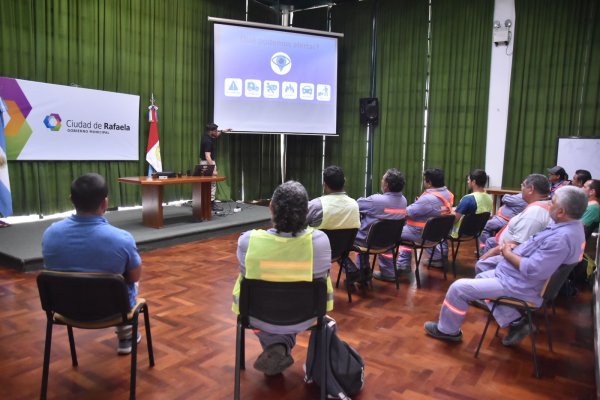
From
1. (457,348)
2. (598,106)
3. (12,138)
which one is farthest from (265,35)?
(457,348)

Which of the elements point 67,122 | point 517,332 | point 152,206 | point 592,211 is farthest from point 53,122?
point 592,211

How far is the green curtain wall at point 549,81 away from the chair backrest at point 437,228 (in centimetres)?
352

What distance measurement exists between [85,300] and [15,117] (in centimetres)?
441

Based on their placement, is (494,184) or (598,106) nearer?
(598,106)

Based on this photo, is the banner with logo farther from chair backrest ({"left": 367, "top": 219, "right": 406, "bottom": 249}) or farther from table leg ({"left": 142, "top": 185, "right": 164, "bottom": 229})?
chair backrest ({"left": 367, "top": 219, "right": 406, "bottom": 249})

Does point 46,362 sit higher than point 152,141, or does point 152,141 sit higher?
point 152,141

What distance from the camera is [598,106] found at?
616 cm

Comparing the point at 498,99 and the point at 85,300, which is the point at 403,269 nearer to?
the point at 85,300

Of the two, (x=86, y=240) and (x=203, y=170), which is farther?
(x=203, y=170)

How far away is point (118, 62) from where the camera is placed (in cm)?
638

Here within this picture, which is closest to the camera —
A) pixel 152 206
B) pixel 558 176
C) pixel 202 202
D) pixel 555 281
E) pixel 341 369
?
pixel 341 369

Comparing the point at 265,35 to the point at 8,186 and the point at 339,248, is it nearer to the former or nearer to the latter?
the point at 8,186

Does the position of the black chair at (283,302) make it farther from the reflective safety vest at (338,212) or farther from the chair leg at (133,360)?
the reflective safety vest at (338,212)

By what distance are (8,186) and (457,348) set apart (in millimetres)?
4942
